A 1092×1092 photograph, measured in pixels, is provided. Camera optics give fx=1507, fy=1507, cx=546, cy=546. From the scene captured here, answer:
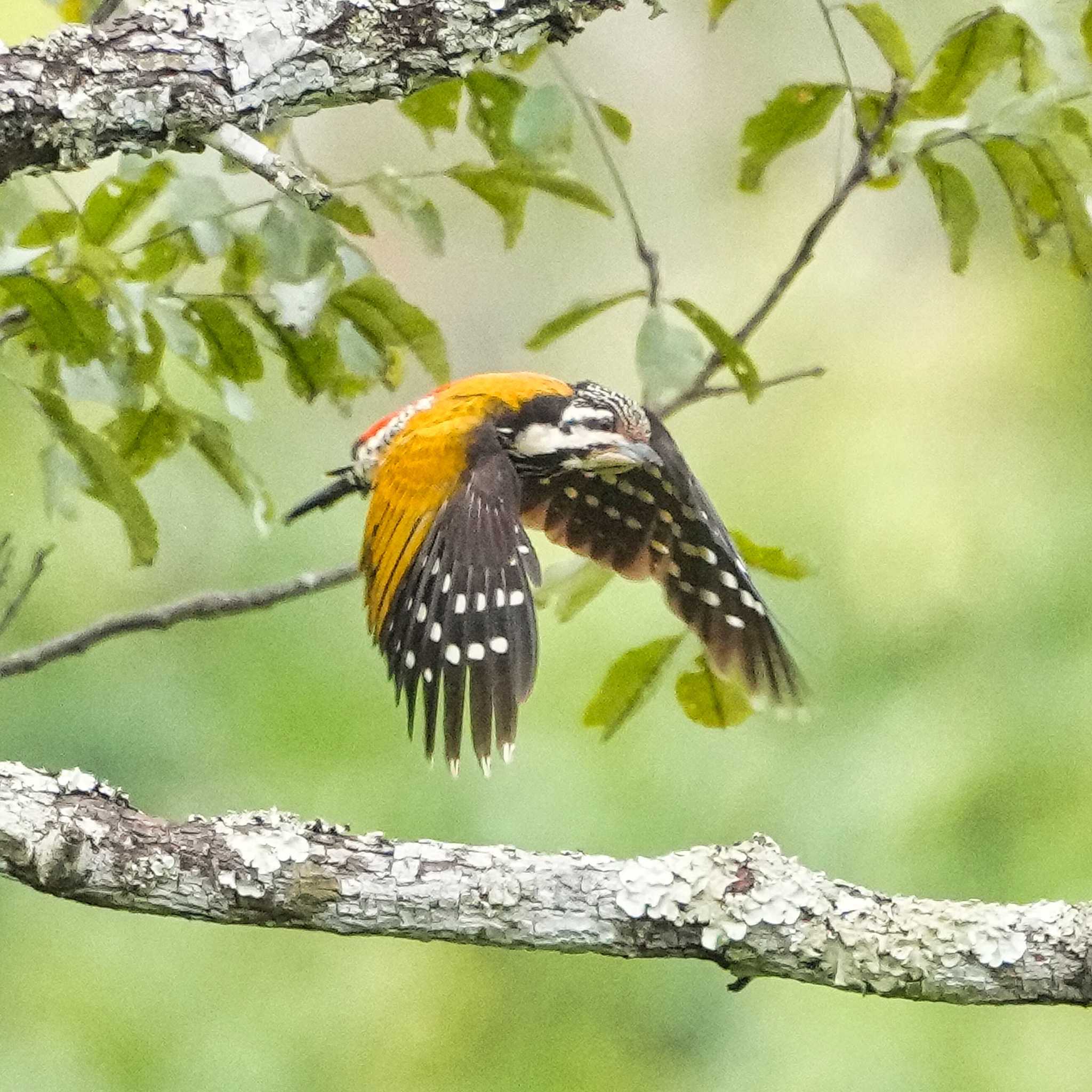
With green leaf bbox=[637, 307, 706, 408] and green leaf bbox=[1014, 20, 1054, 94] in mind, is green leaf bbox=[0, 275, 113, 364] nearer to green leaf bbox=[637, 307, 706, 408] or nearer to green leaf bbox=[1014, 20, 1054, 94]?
green leaf bbox=[637, 307, 706, 408]

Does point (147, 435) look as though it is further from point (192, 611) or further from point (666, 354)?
point (666, 354)

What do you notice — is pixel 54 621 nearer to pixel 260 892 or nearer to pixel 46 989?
pixel 46 989

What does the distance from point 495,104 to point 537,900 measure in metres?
0.76

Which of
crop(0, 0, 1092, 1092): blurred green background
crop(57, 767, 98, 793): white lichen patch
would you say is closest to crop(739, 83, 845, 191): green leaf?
crop(57, 767, 98, 793): white lichen patch

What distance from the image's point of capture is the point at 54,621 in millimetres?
3551

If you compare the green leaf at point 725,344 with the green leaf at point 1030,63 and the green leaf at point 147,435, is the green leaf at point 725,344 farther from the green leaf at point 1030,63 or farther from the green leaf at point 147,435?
the green leaf at point 147,435

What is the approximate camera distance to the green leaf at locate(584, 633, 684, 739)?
1557mm

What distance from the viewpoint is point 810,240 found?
4.87ft

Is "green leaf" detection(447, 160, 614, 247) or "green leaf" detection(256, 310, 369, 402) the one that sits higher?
"green leaf" detection(447, 160, 614, 247)

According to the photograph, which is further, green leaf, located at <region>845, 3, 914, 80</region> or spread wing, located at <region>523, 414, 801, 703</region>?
spread wing, located at <region>523, 414, 801, 703</region>

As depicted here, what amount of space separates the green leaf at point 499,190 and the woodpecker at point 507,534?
0.86 ft

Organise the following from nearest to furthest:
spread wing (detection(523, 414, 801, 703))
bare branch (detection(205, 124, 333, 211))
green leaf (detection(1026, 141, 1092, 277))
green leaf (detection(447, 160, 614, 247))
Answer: bare branch (detection(205, 124, 333, 211)) → green leaf (detection(1026, 141, 1092, 277)) → green leaf (detection(447, 160, 614, 247)) → spread wing (detection(523, 414, 801, 703))

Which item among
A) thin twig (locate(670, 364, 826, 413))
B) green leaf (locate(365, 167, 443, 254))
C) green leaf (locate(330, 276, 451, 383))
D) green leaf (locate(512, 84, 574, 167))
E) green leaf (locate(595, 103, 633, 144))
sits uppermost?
green leaf (locate(595, 103, 633, 144))

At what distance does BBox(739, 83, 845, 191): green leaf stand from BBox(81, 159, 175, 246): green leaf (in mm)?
560
